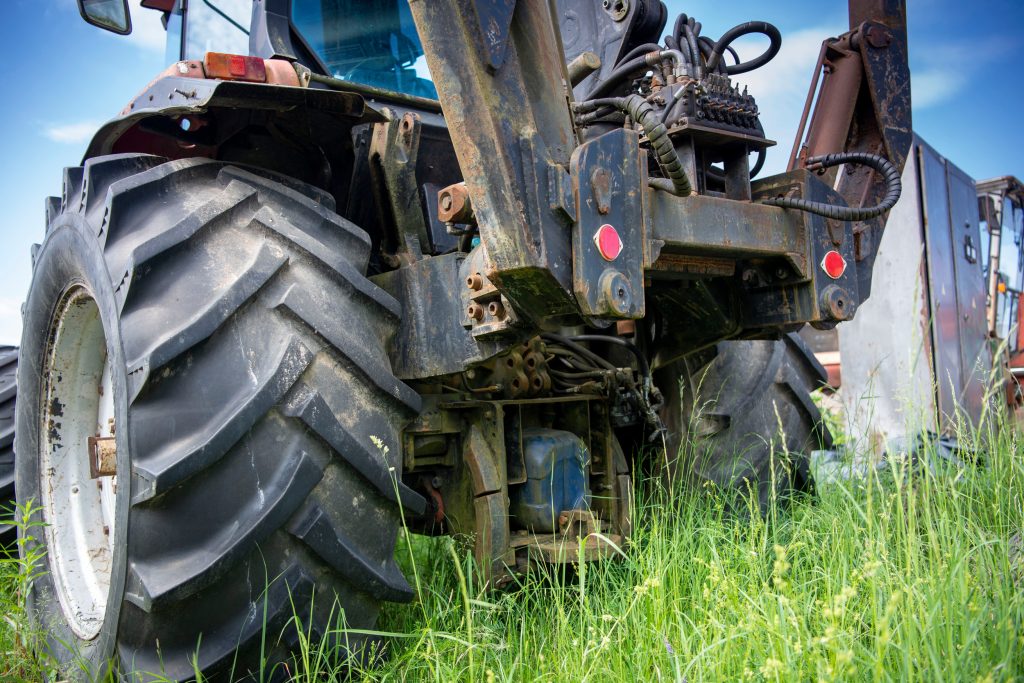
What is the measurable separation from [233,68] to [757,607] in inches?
63.2

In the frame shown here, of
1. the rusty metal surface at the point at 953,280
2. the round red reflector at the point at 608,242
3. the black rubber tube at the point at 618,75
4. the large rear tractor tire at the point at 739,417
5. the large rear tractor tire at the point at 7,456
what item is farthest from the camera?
the rusty metal surface at the point at 953,280

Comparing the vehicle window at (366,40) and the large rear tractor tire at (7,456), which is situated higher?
the vehicle window at (366,40)

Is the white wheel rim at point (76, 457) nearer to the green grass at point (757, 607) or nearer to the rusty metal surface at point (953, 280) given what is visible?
the green grass at point (757, 607)

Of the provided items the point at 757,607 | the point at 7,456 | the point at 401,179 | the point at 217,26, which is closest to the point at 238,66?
the point at 401,179

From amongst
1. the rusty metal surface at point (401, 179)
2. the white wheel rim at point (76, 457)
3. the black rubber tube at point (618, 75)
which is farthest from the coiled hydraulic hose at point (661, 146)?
the white wheel rim at point (76, 457)

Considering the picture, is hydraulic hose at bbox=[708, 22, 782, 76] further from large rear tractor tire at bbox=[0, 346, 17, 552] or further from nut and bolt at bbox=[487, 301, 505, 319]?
large rear tractor tire at bbox=[0, 346, 17, 552]

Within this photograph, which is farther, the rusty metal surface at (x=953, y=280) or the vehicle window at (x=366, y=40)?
the rusty metal surface at (x=953, y=280)

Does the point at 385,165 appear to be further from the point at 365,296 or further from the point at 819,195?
the point at 819,195

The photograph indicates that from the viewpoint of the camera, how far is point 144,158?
2.20 metres

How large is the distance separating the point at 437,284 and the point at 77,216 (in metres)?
0.92

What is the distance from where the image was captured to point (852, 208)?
215cm

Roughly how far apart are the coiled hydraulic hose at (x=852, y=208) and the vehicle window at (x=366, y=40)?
4.04 ft

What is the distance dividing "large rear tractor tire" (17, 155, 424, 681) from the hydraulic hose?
112cm

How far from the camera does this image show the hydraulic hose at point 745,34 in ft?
7.80
